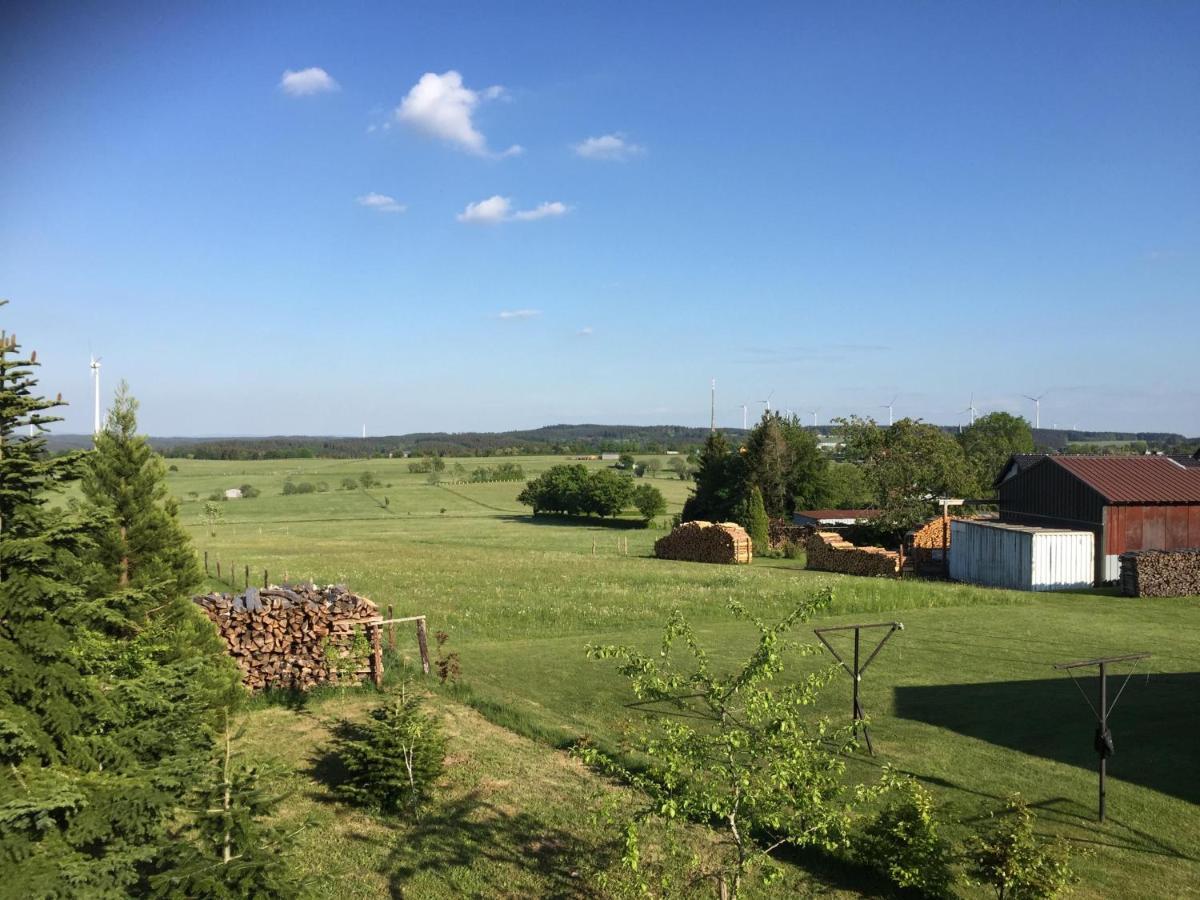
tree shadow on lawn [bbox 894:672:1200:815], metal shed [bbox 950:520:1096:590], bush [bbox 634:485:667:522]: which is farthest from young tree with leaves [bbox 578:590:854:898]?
bush [bbox 634:485:667:522]

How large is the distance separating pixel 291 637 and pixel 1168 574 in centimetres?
2879

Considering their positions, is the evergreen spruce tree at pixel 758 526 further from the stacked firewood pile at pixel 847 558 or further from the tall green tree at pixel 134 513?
the tall green tree at pixel 134 513

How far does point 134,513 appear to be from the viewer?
1405 centimetres

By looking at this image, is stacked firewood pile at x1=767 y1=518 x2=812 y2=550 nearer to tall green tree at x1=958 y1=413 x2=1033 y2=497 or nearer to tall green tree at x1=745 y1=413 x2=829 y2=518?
tall green tree at x1=745 y1=413 x2=829 y2=518

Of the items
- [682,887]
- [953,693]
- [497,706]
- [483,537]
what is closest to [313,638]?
[497,706]

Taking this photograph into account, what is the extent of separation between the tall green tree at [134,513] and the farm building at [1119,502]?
32.6 metres

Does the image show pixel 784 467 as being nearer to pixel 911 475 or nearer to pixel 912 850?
pixel 911 475

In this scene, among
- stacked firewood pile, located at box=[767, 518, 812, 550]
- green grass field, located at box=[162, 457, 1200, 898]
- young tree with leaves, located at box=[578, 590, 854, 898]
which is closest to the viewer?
young tree with leaves, located at box=[578, 590, 854, 898]

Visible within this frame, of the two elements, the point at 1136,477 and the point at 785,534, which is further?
the point at 785,534

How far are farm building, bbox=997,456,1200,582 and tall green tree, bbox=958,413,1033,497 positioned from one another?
43698 millimetres

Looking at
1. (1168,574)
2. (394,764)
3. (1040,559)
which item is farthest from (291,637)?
(1168,574)

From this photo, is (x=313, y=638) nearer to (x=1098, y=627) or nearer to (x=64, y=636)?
(x=64, y=636)

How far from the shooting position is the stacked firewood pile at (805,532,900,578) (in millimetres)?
38094

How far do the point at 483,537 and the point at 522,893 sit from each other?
57.1m
